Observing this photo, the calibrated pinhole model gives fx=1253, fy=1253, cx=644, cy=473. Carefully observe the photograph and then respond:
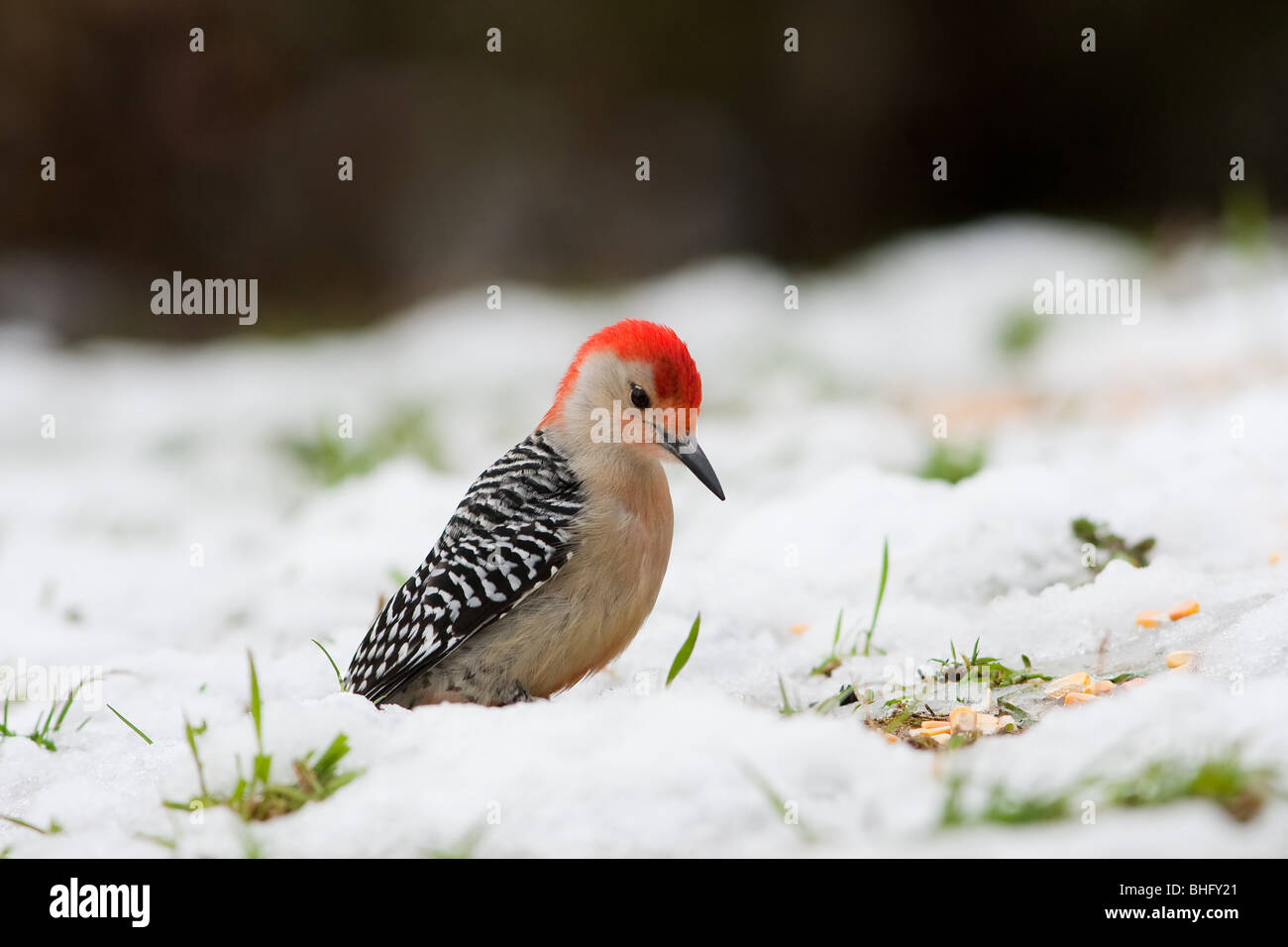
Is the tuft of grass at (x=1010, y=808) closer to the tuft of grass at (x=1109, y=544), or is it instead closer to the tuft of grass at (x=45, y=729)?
the tuft of grass at (x=1109, y=544)

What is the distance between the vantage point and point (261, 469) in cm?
721

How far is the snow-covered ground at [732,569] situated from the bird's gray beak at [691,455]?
58cm

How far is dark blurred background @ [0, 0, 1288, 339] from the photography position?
12398mm

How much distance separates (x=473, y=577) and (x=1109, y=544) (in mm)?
2167

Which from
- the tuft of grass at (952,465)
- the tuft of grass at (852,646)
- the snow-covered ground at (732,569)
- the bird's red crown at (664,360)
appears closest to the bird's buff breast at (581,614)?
the snow-covered ground at (732,569)

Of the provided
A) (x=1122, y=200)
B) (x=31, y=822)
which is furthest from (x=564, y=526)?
(x=1122, y=200)

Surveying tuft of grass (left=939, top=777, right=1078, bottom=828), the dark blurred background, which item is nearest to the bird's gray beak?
tuft of grass (left=939, top=777, right=1078, bottom=828)

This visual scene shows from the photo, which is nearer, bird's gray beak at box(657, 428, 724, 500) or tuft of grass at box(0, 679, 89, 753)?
tuft of grass at box(0, 679, 89, 753)

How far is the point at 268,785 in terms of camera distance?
253 centimetres

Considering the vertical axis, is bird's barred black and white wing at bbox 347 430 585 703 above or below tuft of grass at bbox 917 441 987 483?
below

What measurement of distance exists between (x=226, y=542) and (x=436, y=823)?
4008 mm

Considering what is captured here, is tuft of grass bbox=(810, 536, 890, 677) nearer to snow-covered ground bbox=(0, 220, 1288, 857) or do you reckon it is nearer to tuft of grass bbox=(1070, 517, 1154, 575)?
snow-covered ground bbox=(0, 220, 1288, 857)

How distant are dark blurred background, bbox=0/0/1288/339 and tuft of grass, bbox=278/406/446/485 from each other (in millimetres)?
5301
